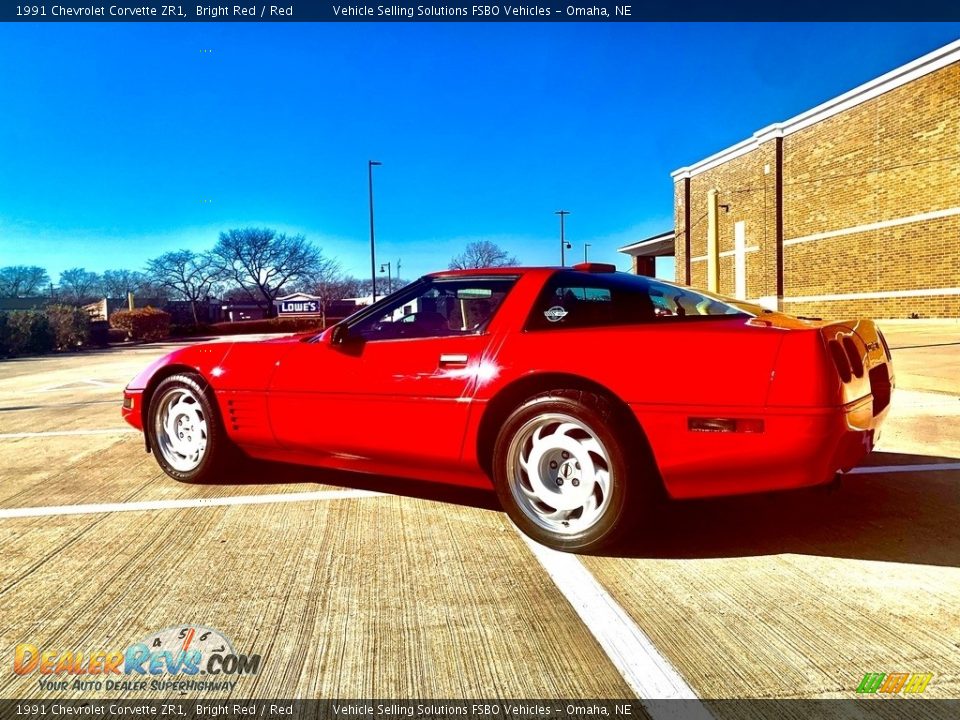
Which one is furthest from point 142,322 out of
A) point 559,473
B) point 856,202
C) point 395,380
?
point 559,473

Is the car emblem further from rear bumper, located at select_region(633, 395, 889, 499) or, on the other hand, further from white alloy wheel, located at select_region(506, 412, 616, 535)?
rear bumper, located at select_region(633, 395, 889, 499)

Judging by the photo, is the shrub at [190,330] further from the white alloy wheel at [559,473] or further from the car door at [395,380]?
the white alloy wheel at [559,473]

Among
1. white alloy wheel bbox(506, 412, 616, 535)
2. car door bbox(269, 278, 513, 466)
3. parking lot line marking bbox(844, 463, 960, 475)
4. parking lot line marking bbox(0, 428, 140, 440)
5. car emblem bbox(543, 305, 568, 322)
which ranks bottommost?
parking lot line marking bbox(844, 463, 960, 475)

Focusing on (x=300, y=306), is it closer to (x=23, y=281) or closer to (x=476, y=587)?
(x=23, y=281)

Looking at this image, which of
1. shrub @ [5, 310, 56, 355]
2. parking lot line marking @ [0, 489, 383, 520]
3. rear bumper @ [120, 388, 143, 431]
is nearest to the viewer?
parking lot line marking @ [0, 489, 383, 520]

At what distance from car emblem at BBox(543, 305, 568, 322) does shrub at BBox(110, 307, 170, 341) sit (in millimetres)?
37341

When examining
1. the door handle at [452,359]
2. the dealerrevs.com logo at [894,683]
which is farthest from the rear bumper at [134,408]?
the dealerrevs.com logo at [894,683]

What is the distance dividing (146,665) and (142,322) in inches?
1501

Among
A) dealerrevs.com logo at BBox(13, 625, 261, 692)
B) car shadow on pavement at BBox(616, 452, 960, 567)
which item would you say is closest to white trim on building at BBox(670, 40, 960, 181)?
car shadow on pavement at BBox(616, 452, 960, 567)

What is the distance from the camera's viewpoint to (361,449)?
357 cm

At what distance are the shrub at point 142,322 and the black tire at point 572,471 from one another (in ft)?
123

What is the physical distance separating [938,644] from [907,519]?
144cm

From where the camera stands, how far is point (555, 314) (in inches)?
128

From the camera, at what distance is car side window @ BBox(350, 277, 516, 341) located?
11.5ft
